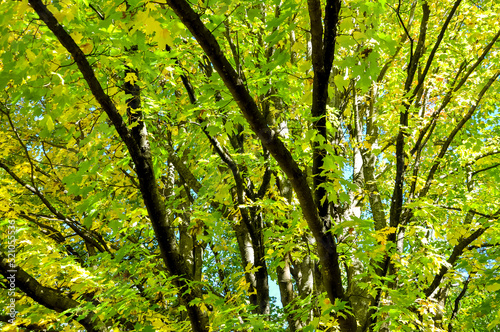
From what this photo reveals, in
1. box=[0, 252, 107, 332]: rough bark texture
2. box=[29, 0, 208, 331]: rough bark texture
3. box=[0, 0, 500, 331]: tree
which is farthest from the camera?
box=[0, 252, 107, 332]: rough bark texture

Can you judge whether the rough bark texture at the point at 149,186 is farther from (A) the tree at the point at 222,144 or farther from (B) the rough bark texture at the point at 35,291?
(B) the rough bark texture at the point at 35,291

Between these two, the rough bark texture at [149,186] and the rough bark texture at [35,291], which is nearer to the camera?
the rough bark texture at [149,186]

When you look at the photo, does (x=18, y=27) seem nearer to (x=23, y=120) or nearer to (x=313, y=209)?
(x=313, y=209)

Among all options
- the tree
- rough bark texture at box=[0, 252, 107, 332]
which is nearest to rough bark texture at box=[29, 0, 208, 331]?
the tree

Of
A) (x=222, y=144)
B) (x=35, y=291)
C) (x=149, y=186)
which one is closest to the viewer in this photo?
(x=149, y=186)

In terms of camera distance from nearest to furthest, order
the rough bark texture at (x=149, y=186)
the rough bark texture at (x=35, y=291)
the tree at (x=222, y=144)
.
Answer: the tree at (x=222, y=144)
the rough bark texture at (x=149, y=186)
the rough bark texture at (x=35, y=291)

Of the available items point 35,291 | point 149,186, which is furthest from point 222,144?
point 35,291

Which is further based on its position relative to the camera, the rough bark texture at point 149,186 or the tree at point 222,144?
the rough bark texture at point 149,186

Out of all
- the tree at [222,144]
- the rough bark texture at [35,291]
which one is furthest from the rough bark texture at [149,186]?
the rough bark texture at [35,291]

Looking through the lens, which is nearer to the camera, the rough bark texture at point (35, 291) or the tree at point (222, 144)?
the tree at point (222, 144)

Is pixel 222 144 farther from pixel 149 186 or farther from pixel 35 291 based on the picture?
pixel 35 291

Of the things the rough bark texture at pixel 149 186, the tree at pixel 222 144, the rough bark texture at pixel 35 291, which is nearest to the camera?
the tree at pixel 222 144

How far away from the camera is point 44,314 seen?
15.9 ft

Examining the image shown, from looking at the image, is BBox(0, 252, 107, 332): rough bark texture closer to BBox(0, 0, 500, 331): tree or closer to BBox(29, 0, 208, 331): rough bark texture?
BBox(0, 0, 500, 331): tree
